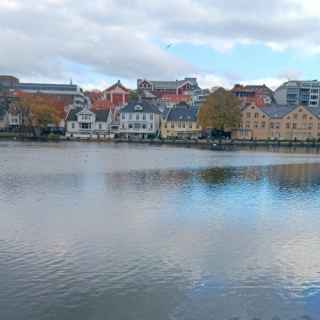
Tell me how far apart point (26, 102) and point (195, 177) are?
227 ft

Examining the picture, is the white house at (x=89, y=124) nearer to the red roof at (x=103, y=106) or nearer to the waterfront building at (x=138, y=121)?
the waterfront building at (x=138, y=121)

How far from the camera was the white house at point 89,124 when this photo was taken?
3942 inches

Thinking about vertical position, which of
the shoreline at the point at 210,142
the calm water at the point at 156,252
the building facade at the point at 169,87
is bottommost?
the calm water at the point at 156,252

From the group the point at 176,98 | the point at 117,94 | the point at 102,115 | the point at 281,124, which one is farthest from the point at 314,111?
the point at 117,94

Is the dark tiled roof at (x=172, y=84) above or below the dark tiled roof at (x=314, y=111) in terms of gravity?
above

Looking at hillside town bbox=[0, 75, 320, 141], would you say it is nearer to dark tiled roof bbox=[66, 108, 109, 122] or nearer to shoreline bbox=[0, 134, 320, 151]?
dark tiled roof bbox=[66, 108, 109, 122]

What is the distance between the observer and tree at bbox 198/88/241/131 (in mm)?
84875

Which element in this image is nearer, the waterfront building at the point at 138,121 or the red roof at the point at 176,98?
the waterfront building at the point at 138,121

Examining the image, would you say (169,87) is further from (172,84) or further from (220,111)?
(220,111)

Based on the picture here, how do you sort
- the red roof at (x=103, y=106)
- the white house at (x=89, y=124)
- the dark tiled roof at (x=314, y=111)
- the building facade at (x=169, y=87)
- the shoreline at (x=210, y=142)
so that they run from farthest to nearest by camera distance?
1. the building facade at (x=169, y=87)
2. the red roof at (x=103, y=106)
3. the white house at (x=89, y=124)
4. the dark tiled roof at (x=314, y=111)
5. the shoreline at (x=210, y=142)

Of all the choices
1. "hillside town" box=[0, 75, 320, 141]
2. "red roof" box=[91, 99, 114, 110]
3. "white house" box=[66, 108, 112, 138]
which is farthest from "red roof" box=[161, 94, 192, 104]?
"white house" box=[66, 108, 112, 138]

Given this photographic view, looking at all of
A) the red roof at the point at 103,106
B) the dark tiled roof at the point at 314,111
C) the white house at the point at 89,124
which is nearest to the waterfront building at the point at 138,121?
the white house at the point at 89,124

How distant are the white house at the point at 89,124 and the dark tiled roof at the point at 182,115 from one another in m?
12.5

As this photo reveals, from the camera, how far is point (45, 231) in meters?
16.0
